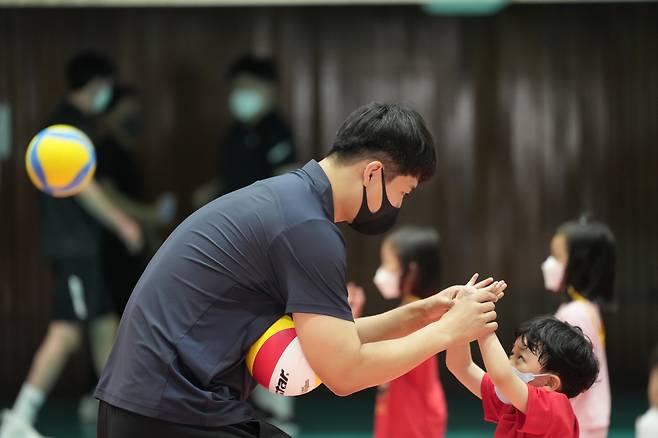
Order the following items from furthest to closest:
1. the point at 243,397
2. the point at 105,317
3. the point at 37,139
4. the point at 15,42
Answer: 1. the point at 15,42
2. the point at 105,317
3. the point at 37,139
4. the point at 243,397

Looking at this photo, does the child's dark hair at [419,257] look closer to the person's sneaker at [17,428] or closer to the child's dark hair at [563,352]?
the child's dark hair at [563,352]

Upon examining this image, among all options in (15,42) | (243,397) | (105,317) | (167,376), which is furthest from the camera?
(15,42)

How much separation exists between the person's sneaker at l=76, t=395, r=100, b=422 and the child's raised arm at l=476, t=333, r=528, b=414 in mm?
4175

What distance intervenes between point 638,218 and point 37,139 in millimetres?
4099

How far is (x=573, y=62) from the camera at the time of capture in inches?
272

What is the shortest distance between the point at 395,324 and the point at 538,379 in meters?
0.43

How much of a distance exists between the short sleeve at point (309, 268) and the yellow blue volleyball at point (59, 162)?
2.64 m

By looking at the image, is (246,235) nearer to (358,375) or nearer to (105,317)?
(358,375)

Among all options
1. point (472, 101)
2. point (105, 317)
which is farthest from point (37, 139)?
point (472, 101)

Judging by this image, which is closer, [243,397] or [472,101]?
[243,397]

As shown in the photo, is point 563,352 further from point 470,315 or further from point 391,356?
point 391,356

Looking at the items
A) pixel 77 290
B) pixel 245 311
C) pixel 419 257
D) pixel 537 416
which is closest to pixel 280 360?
pixel 245 311

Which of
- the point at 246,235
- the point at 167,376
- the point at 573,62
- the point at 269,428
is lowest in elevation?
the point at 269,428

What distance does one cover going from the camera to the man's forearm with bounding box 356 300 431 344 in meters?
2.75
